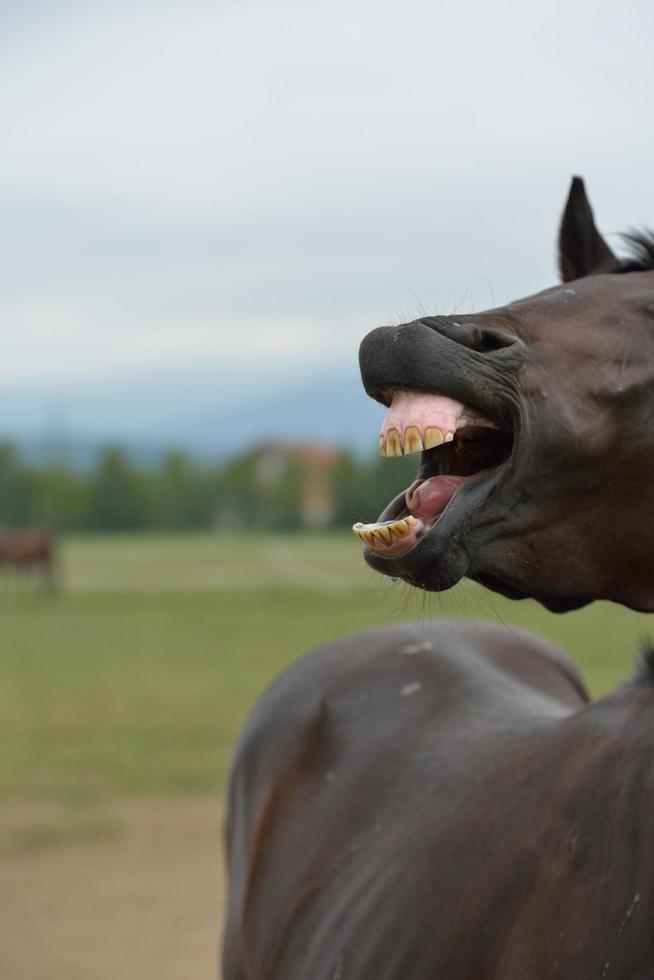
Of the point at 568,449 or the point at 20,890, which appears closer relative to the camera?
Answer: the point at 568,449

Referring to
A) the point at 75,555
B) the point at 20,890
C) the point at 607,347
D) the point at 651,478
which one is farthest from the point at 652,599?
the point at 75,555

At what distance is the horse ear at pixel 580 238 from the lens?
198 cm

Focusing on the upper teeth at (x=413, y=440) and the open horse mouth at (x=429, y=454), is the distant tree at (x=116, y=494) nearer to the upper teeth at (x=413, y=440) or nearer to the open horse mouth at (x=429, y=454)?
the open horse mouth at (x=429, y=454)

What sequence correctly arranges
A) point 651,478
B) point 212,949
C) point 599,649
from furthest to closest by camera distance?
1. point 599,649
2. point 212,949
3. point 651,478

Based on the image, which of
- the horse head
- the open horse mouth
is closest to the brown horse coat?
the horse head

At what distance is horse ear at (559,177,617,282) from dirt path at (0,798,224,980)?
11.3 feet

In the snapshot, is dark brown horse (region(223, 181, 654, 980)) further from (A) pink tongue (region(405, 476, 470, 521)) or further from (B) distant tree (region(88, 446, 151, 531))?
(B) distant tree (region(88, 446, 151, 531))

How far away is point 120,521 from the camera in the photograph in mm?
54125

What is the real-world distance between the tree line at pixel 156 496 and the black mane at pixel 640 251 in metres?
49.7

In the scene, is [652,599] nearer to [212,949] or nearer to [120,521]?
[212,949]

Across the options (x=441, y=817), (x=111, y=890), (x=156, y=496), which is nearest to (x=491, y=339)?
(x=441, y=817)

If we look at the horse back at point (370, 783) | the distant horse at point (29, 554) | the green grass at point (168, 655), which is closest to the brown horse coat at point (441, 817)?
the horse back at point (370, 783)

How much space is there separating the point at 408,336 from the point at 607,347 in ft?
0.97

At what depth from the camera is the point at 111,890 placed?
5445mm
